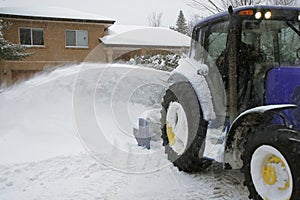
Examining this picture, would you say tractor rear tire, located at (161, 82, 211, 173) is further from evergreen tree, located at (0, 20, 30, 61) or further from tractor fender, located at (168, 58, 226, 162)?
evergreen tree, located at (0, 20, 30, 61)

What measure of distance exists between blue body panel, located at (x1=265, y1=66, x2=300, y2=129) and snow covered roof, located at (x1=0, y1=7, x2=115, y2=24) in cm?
1584

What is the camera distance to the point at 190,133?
3.79 metres

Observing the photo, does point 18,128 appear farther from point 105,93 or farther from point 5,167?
point 105,93

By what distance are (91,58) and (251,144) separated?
1580 cm

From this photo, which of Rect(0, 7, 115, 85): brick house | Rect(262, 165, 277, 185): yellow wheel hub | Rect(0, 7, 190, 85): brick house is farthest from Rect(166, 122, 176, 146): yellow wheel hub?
Rect(0, 7, 115, 85): brick house

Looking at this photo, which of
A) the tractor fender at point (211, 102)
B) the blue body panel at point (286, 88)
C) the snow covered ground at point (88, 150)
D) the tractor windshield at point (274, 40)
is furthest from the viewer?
the snow covered ground at point (88, 150)

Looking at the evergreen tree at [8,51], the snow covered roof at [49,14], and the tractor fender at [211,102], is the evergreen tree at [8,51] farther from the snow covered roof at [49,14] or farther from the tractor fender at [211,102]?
the tractor fender at [211,102]

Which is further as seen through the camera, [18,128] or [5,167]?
[18,128]

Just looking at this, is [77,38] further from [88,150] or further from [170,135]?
[170,135]

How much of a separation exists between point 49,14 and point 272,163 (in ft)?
56.8

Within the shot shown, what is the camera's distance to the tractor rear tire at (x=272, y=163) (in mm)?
2357

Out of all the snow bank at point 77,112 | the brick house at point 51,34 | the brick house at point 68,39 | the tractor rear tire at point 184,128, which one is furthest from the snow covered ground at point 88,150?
the brick house at point 51,34

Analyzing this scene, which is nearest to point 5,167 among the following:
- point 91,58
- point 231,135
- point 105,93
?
point 231,135

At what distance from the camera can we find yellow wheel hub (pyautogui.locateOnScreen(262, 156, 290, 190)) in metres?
2.57
